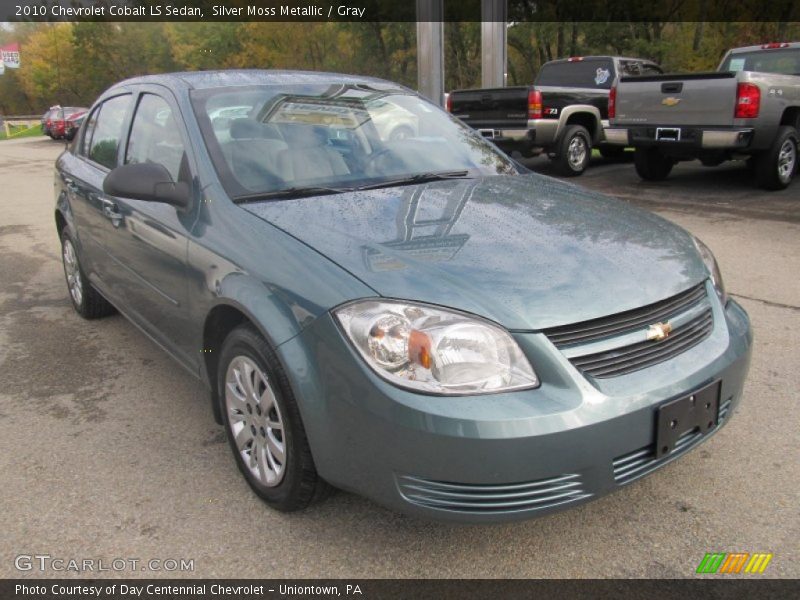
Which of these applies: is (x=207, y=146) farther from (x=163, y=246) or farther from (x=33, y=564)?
(x=33, y=564)

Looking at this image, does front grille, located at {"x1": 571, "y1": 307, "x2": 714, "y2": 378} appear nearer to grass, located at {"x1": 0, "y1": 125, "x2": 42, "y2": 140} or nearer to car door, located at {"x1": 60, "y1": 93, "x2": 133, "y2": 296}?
car door, located at {"x1": 60, "y1": 93, "x2": 133, "y2": 296}

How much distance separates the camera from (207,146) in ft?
10.0

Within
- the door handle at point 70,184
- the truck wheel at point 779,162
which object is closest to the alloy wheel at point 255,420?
the door handle at point 70,184

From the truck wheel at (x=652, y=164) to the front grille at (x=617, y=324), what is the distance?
9.11m

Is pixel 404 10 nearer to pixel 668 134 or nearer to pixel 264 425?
pixel 668 134

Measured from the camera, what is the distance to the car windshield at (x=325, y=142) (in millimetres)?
3051

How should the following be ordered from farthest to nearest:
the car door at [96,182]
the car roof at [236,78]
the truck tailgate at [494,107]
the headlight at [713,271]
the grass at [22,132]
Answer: the grass at [22,132], the truck tailgate at [494,107], the car door at [96,182], the car roof at [236,78], the headlight at [713,271]

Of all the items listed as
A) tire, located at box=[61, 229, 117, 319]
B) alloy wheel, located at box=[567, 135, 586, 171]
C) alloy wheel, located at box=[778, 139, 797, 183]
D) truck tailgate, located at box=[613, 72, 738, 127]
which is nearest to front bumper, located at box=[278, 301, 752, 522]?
tire, located at box=[61, 229, 117, 319]

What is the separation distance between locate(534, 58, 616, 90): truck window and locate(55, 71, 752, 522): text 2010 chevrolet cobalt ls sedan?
33.0 feet

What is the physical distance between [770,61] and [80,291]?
32.0 feet

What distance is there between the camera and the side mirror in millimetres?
2961

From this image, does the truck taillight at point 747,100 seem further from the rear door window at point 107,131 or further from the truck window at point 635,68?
the rear door window at point 107,131

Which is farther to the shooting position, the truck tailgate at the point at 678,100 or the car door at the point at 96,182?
the truck tailgate at the point at 678,100

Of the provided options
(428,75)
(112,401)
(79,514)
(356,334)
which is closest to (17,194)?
(428,75)
